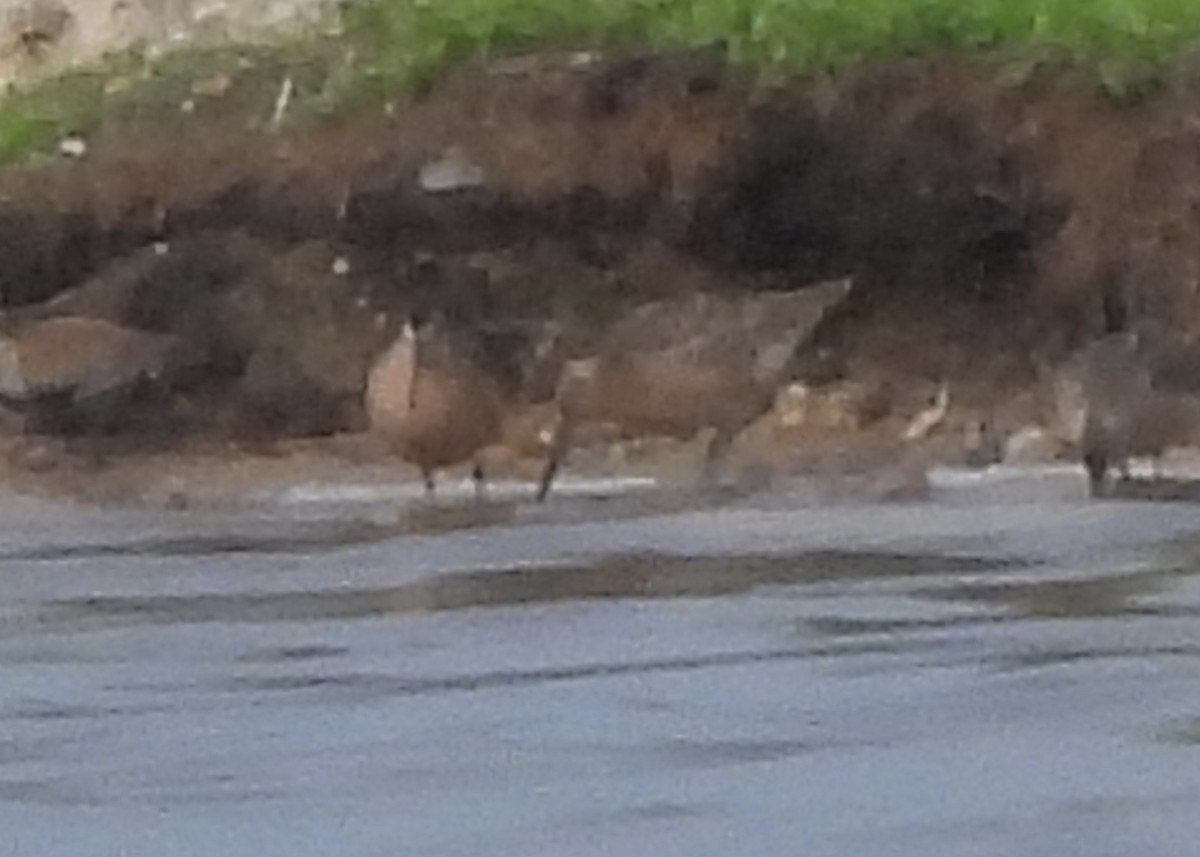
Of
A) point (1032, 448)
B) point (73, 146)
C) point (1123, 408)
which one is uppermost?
point (73, 146)

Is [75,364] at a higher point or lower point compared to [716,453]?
higher

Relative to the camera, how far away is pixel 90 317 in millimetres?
12648

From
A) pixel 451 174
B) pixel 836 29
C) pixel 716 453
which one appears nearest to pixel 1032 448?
pixel 716 453

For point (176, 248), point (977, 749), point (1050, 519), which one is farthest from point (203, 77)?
point (977, 749)

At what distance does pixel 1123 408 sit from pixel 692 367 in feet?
4.64

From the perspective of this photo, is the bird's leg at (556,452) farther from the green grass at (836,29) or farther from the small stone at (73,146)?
the small stone at (73,146)

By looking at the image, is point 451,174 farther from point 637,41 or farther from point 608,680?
point 608,680

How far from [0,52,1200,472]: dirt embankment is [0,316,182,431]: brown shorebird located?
0.08m

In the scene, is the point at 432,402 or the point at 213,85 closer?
the point at 432,402

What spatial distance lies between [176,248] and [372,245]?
681 millimetres

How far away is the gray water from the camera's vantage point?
7066mm

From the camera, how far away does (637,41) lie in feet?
41.7

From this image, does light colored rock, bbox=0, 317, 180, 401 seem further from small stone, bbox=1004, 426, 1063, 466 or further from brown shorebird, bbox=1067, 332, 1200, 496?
brown shorebird, bbox=1067, 332, 1200, 496

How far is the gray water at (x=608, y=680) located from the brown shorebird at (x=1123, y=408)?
1.26ft
